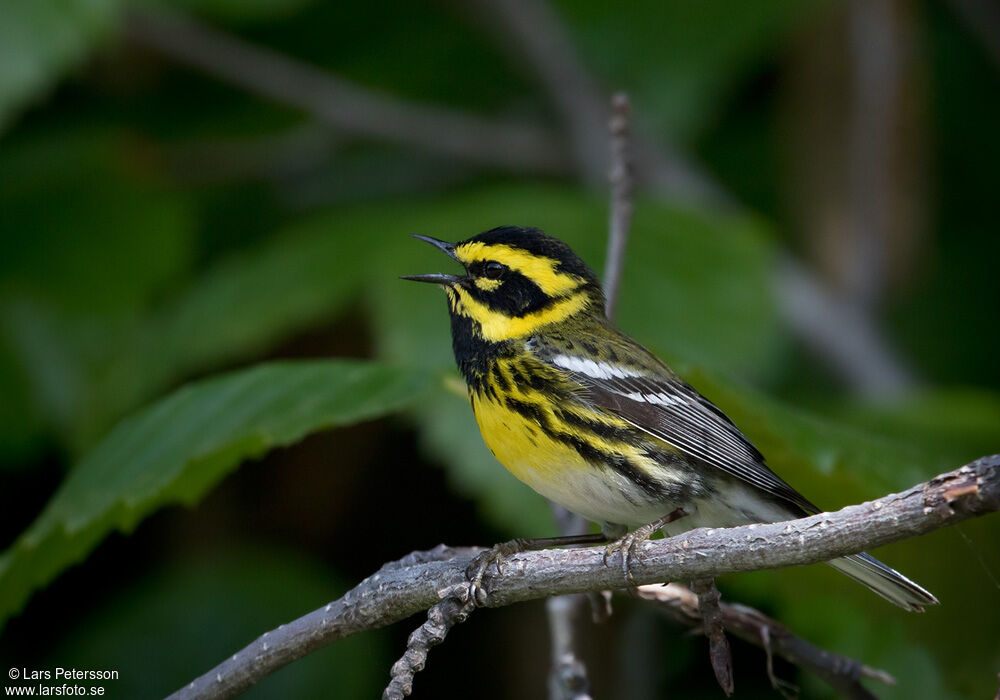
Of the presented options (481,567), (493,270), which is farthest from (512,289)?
(481,567)

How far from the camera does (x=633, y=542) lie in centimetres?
229

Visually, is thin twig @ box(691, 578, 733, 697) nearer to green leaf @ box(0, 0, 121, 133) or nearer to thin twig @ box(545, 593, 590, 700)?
thin twig @ box(545, 593, 590, 700)

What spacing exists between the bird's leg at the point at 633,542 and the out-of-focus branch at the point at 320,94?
3.08 metres

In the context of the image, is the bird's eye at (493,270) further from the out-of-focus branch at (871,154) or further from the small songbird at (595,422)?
the out-of-focus branch at (871,154)

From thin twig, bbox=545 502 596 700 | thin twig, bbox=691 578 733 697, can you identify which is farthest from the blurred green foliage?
thin twig, bbox=691 578 733 697

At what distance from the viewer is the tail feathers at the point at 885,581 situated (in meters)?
2.31

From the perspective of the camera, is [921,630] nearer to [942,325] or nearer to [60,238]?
[942,325]

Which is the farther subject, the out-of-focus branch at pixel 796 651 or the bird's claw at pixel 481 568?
the out-of-focus branch at pixel 796 651

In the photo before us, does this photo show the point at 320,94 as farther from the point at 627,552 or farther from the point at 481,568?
the point at 627,552

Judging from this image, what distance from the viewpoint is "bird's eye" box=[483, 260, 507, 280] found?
312cm

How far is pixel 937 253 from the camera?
6.20 m

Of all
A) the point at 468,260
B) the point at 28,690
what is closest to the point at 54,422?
the point at 28,690

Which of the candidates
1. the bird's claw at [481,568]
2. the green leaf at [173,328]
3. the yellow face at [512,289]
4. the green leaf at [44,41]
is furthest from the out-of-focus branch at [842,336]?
the bird's claw at [481,568]

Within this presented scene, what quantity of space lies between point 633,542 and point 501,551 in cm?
26
